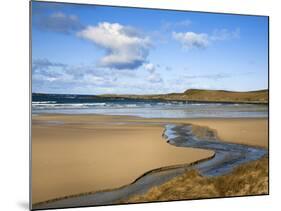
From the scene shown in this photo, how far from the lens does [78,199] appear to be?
3547mm

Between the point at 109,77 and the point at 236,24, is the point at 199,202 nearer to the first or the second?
the point at 109,77

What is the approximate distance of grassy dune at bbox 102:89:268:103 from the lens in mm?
3783

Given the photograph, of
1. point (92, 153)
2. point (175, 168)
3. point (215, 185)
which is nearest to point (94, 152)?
point (92, 153)

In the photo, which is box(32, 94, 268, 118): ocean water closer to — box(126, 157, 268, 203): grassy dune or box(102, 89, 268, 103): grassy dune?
box(102, 89, 268, 103): grassy dune

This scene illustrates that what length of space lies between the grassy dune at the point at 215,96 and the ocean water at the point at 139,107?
0.04 m

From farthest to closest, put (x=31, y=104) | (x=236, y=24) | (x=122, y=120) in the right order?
(x=236, y=24)
(x=122, y=120)
(x=31, y=104)

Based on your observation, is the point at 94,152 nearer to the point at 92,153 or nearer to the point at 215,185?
the point at 92,153

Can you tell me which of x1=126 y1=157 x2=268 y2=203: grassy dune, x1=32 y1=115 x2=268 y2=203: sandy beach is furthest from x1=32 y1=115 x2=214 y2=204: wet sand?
x1=126 y1=157 x2=268 y2=203: grassy dune

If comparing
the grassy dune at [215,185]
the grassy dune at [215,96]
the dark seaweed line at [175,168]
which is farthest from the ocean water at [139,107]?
the grassy dune at [215,185]

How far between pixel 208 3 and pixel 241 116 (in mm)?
1061

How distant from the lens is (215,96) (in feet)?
12.9

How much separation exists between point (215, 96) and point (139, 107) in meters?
0.72

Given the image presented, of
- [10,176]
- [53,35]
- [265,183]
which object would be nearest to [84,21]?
[53,35]

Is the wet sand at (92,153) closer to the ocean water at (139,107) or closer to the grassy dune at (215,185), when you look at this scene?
the ocean water at (139,107)
